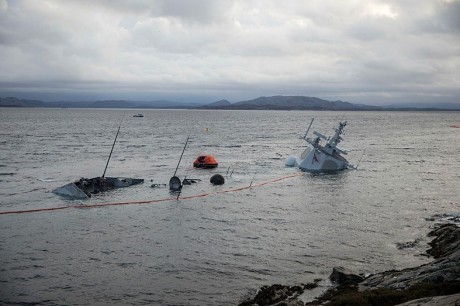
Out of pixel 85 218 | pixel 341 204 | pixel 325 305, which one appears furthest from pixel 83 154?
pixel 325 305

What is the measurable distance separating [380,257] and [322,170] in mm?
37643

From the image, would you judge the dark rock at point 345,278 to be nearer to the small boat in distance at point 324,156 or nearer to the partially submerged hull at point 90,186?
the partially submerged hull at point 90,186

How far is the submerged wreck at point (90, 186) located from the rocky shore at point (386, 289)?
93.6 feet

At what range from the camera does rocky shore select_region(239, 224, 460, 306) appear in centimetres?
1780

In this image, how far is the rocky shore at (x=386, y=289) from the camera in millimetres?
17797

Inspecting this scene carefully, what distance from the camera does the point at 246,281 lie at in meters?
25.4

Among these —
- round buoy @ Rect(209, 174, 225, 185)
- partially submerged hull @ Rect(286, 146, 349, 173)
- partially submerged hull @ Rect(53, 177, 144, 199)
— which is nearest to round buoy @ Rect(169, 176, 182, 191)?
round buoy @ Rect(209, 174, 225, 185)

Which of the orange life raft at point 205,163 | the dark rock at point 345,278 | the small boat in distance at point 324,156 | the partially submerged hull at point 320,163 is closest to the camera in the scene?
the dark rock at point 345,278

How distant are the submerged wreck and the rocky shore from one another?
28545 millimetres

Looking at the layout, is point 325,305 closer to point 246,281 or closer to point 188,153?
point 246,281

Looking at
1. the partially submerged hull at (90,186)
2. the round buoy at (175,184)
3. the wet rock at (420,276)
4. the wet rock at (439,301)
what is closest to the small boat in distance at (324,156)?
the round buoy at (175,184)

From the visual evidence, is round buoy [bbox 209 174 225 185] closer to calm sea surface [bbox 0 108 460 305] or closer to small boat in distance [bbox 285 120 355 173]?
calm sea surface [bbox 0 108 460 305]

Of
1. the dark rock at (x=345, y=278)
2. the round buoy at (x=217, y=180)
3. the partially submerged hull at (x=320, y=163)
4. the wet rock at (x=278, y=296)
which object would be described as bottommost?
the wet rock at (x=278, y=296)

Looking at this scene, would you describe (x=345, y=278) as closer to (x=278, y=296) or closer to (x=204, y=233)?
(x=278, y=296)
